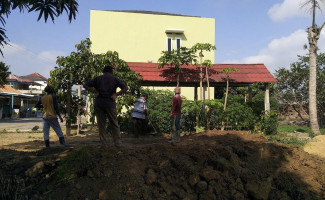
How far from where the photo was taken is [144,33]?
18.1m

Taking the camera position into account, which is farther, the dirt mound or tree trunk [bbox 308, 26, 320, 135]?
tree trunk [bbox 308, 26, 320, 135]

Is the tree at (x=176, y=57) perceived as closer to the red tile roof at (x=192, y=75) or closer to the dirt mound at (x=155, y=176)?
the red tile roof at (x=192, y=75)

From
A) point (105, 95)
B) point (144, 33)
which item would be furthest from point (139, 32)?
point (105, 95)

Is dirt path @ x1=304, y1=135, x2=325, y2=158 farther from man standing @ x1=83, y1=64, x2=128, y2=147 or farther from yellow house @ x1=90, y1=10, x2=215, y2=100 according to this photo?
yellow house @ x1=90, y1=10, x2=215, y2=100

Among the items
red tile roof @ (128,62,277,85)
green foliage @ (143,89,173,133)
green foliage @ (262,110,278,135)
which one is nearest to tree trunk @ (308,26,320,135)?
red tile roof @ (128,62,277,85)

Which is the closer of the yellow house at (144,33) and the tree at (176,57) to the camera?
the tree at (176,57)

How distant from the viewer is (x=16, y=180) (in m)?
3.68

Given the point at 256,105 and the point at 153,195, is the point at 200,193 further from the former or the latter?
the point at 256,105

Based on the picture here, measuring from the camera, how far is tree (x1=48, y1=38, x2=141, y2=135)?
9156 millimetres

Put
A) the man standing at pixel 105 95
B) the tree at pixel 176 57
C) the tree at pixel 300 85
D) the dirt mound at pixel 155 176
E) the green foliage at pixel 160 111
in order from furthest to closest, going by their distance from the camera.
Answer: the tree at pixel 300 85, the tree at pixel 176 57, the green foliage at pixel 160 111, the man standing at pixel 105 95, the dirt mound at pixel 155 176

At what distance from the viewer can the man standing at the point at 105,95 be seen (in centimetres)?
529

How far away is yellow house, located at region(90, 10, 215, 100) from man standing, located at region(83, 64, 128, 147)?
12366 millimetres

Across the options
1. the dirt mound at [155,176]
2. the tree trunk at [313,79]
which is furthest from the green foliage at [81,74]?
the tree trunk at [313,79]

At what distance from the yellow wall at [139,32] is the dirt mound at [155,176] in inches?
536
